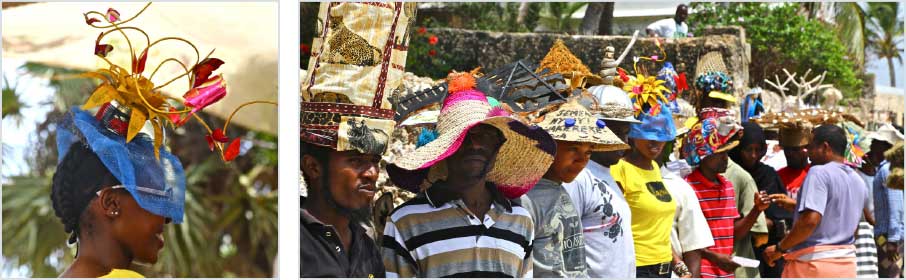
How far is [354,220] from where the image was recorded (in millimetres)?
4227

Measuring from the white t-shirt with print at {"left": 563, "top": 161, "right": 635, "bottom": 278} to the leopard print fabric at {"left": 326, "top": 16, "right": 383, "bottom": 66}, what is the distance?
4.93 ft

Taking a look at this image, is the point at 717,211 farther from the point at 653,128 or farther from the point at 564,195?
the point at 564,195

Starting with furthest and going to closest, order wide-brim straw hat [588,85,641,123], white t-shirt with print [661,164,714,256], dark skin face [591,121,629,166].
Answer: white t-shirt with print [661,164,714,256]
wide-brim straw hat [588,85,641,123]
dark skin face [591,121,629,166]

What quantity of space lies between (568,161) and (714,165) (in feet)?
6.47

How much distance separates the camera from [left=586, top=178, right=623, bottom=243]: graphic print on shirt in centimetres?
526

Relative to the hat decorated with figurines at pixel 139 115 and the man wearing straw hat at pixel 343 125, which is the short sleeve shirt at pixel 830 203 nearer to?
the man wearing straw hat at pixel 343 125

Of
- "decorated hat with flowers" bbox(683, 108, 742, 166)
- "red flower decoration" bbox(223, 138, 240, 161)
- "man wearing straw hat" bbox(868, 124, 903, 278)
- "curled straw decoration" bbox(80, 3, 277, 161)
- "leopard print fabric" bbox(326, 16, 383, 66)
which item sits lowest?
"man wearing straw hat" bbox(868, 124, 903, 278)

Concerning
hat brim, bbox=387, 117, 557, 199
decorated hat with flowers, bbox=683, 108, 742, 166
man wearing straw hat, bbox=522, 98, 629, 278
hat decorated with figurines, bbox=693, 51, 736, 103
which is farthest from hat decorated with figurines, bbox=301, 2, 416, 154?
hat decorated with figurines, bbox=693, 51, 736, 103

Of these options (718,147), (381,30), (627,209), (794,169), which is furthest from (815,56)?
(381,30)

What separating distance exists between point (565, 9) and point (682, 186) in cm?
907

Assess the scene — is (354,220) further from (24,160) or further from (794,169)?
(794,169)

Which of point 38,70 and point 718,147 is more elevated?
point 38,70

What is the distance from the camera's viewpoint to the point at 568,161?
5047 mm

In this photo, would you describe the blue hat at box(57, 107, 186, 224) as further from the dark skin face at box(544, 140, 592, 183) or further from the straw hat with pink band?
the dark skin face at box(544, 140, 592, 183)
